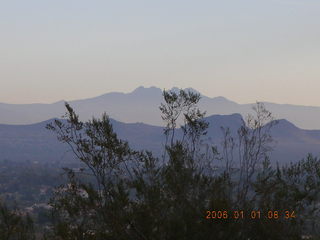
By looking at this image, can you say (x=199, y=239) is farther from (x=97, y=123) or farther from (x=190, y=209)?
(x=97, y=123)
